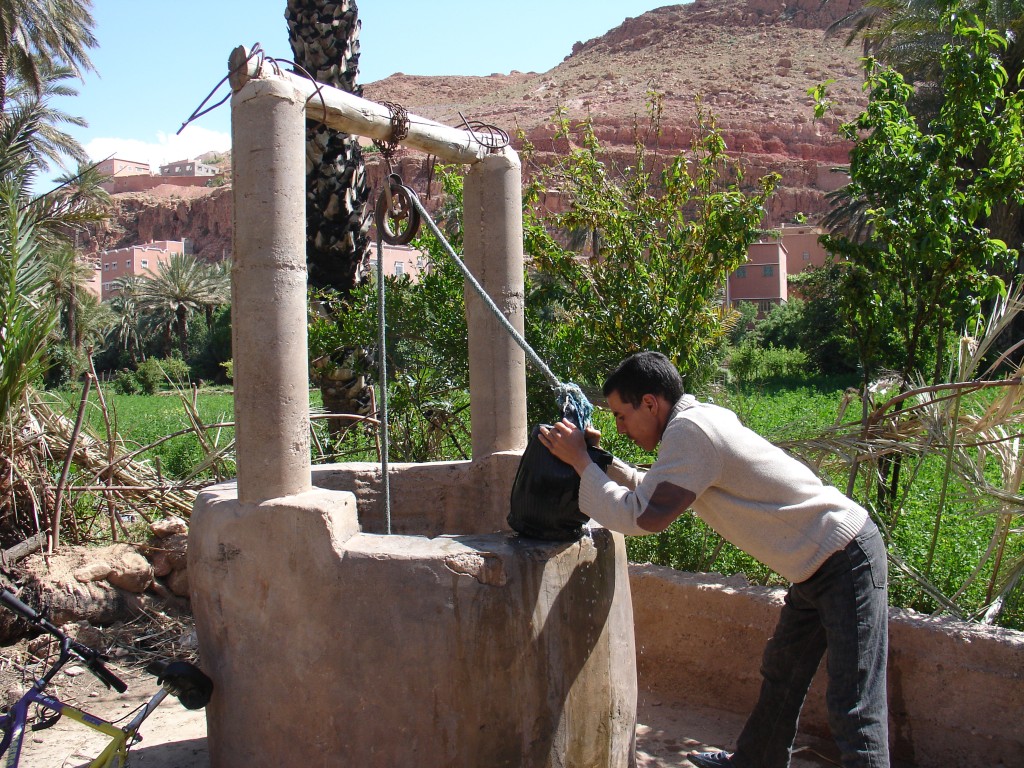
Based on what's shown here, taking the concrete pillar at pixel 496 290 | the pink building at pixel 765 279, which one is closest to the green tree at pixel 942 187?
the concrete pillar at pixel 496 290

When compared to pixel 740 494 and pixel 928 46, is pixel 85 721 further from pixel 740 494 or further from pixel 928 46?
pixel 928 46

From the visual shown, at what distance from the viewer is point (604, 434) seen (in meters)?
7.36

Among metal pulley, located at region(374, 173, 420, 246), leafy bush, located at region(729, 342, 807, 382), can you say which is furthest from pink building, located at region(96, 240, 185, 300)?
metal pulley, located at region(374, 173, 420, 246)

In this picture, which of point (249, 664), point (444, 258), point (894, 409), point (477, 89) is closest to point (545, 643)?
point (249, 664)

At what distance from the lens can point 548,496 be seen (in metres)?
2.86

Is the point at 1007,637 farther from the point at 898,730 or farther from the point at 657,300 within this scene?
the point at 657,300

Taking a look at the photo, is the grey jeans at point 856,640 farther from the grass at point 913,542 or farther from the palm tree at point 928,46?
the palm tree at point 928,46

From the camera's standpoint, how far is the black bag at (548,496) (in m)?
2.85

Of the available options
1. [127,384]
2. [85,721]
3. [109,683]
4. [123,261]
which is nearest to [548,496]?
[109,683]

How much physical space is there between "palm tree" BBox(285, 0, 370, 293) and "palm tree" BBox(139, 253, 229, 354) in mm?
32765

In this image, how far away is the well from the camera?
2693 mm

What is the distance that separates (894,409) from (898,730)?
1563mm

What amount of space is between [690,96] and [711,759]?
6551cm

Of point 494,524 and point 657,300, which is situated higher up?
point 657,300
